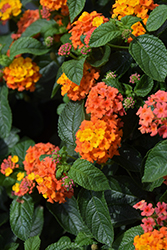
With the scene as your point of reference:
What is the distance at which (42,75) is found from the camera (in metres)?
1.28

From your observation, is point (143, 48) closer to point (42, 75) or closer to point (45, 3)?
point (45, 3)

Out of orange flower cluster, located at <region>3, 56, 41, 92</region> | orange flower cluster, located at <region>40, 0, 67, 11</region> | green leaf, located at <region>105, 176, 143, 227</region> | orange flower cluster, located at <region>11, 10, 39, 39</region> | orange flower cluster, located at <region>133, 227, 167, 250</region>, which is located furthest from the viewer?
orange flower cluster, located at <region>11, 10, 39, 39</region>

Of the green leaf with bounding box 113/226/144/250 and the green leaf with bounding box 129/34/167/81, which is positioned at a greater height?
the green leaf with bounding box 129/34/167/81

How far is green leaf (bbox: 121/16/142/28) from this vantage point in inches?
32.6

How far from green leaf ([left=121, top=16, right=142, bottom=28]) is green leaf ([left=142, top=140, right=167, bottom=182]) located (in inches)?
15.0

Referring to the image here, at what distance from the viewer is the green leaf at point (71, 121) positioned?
3.13 feet

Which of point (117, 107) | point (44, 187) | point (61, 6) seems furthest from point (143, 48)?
point (44, 187)

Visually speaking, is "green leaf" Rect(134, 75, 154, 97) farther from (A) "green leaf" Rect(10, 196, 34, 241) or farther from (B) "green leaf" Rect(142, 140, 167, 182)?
(A) "green leaf" Rect(10, 196, 34, 241)

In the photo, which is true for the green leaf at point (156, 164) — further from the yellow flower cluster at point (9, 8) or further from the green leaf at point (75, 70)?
the yellow flower cluster at point (9, 8)

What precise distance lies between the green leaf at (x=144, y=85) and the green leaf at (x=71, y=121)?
207 millimetres

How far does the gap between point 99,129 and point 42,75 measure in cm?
60

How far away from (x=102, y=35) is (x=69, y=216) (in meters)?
0.67

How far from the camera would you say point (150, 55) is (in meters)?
0.86

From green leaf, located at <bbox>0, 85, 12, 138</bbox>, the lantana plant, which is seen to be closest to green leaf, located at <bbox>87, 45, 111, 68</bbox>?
the lantana plant
